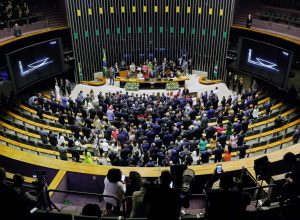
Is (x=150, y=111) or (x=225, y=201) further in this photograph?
(x=150, y=111)

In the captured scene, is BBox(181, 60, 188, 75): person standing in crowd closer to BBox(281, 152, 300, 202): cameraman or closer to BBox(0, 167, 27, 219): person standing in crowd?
BBox(281, 152, 300, 202): cameraman

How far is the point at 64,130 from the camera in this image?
42.3 feet

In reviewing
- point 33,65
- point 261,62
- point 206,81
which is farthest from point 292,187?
point 206,81

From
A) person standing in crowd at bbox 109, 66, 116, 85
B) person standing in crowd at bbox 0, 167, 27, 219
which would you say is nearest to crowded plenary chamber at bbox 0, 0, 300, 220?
person standing in crowd at bbox 0, 167, 27, 219

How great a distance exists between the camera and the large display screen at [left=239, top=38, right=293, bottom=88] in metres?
15.2

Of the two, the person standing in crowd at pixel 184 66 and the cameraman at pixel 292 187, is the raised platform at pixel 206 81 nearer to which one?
the person standing in crowd at pixel 184 66

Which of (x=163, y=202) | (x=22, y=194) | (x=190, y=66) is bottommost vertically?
(x=190, y=66)

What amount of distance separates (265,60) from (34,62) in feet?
38.3

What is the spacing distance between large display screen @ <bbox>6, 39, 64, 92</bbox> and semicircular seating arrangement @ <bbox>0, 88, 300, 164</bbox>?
4.20ft

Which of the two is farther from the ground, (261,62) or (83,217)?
Answer: (83,217)

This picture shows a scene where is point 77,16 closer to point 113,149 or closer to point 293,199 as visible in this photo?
point 113,149

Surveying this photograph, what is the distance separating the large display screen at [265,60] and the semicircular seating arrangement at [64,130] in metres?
1.17

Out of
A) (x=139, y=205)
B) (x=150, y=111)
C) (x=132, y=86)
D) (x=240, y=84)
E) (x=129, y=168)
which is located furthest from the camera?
(x=132, y=86)

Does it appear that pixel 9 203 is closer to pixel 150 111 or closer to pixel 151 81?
pixel 150 111
